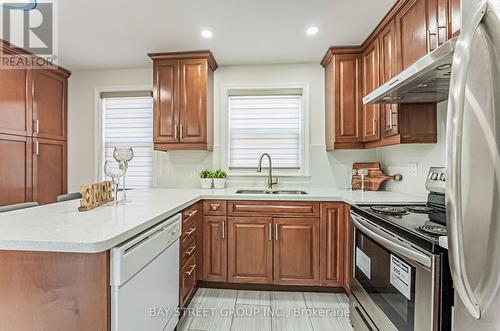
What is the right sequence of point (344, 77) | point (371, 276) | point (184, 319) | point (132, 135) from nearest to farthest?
1. point (371, 276)
2. point (184, 319)
3. point (344, 77)
4. point (132, 135)

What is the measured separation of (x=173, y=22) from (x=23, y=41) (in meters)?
1.58

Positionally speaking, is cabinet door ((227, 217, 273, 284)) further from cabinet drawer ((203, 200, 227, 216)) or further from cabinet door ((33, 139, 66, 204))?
cabinet door ((33, 139, 66, 204))

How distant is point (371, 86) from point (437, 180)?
1175 millimetres

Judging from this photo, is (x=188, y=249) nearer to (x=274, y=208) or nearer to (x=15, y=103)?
(x=274, y=208)

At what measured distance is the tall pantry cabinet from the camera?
8.11 feet

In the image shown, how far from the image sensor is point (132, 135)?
319 centimetres

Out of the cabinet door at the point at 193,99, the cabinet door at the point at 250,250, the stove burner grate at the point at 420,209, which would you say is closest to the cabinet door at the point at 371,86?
the stove burner grate at the point at 420,209

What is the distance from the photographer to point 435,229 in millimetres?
1106

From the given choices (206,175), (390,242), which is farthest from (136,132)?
(390,242)

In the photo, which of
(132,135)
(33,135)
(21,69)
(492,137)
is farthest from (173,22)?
(492,137)

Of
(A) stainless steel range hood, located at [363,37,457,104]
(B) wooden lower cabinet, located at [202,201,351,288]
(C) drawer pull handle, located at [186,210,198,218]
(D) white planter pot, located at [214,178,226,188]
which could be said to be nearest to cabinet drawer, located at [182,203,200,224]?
(C) drawer pull handle, located at [186,210,198,218]

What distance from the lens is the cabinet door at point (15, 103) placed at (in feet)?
8.00

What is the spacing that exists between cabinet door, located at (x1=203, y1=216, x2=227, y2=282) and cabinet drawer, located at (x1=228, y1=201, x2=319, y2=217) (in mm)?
166

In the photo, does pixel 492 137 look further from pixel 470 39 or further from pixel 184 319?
pixel 184 319
